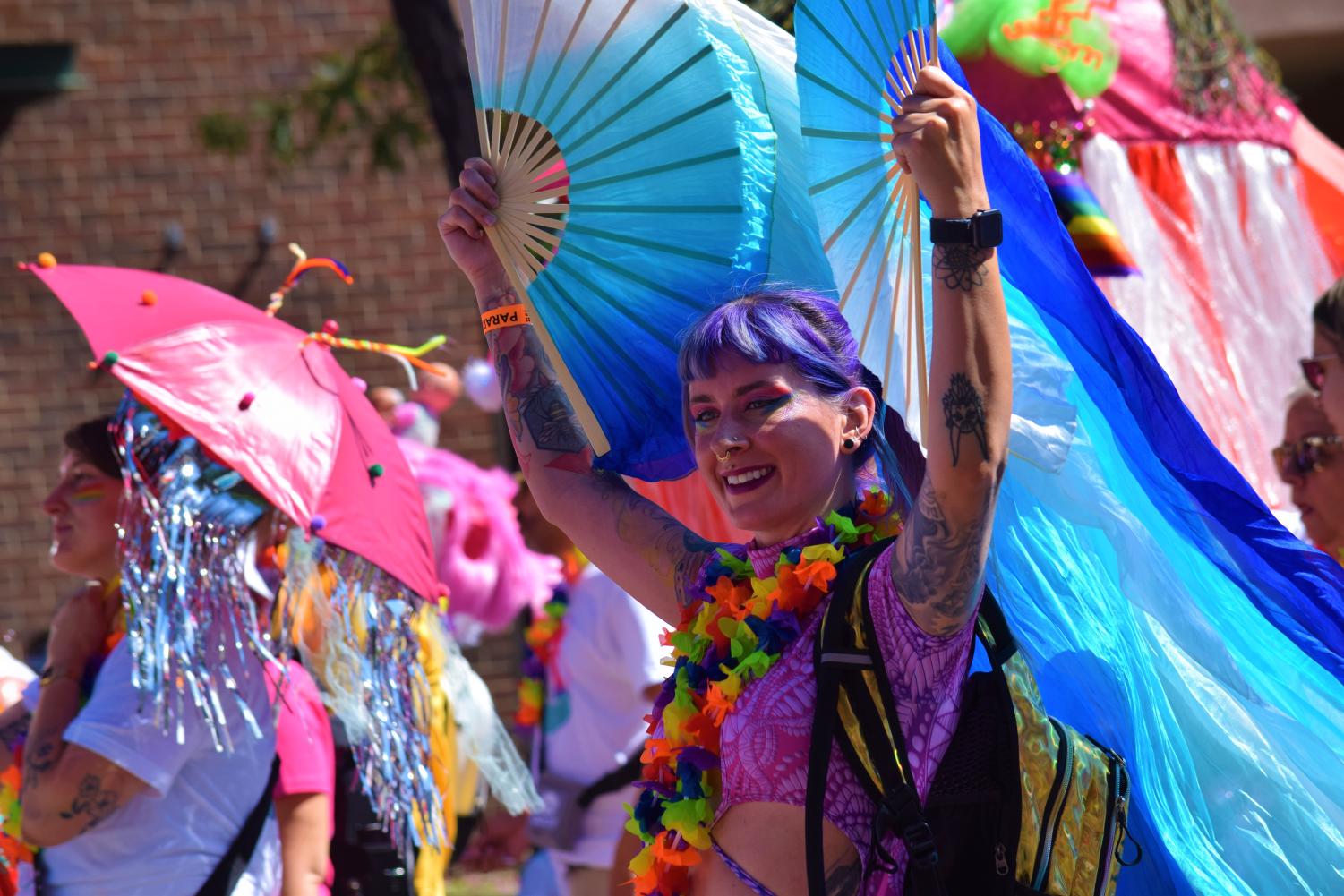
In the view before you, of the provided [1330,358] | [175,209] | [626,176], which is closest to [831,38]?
[626,176]

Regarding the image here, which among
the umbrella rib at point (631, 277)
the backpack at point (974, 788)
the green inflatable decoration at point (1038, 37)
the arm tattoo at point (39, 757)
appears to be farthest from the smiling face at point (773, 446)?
the green inflatable decoration at point (1038, 37)

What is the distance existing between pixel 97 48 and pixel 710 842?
780cm

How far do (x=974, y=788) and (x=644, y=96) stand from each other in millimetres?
1194

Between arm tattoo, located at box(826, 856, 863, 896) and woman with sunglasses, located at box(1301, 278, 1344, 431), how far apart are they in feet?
5.61

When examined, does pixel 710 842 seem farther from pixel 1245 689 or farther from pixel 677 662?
pixel 1245 689

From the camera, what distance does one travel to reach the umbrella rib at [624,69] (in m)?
2.45

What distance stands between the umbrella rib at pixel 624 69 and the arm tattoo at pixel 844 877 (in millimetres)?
1219

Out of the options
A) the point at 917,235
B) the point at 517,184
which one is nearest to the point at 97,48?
the point at 517,184

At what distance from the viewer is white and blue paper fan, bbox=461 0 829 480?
2475mm

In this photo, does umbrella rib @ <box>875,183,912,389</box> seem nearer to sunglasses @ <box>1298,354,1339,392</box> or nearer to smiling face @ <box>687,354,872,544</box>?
smiling face @ <box>687,354,872,544</box>

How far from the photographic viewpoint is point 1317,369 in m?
3.21

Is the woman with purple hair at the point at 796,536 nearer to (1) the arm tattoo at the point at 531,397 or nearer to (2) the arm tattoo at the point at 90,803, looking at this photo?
(1) the arm tattoo at the point at 531,397

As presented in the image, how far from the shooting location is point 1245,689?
7.23 ft

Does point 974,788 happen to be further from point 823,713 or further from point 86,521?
point 86,521
